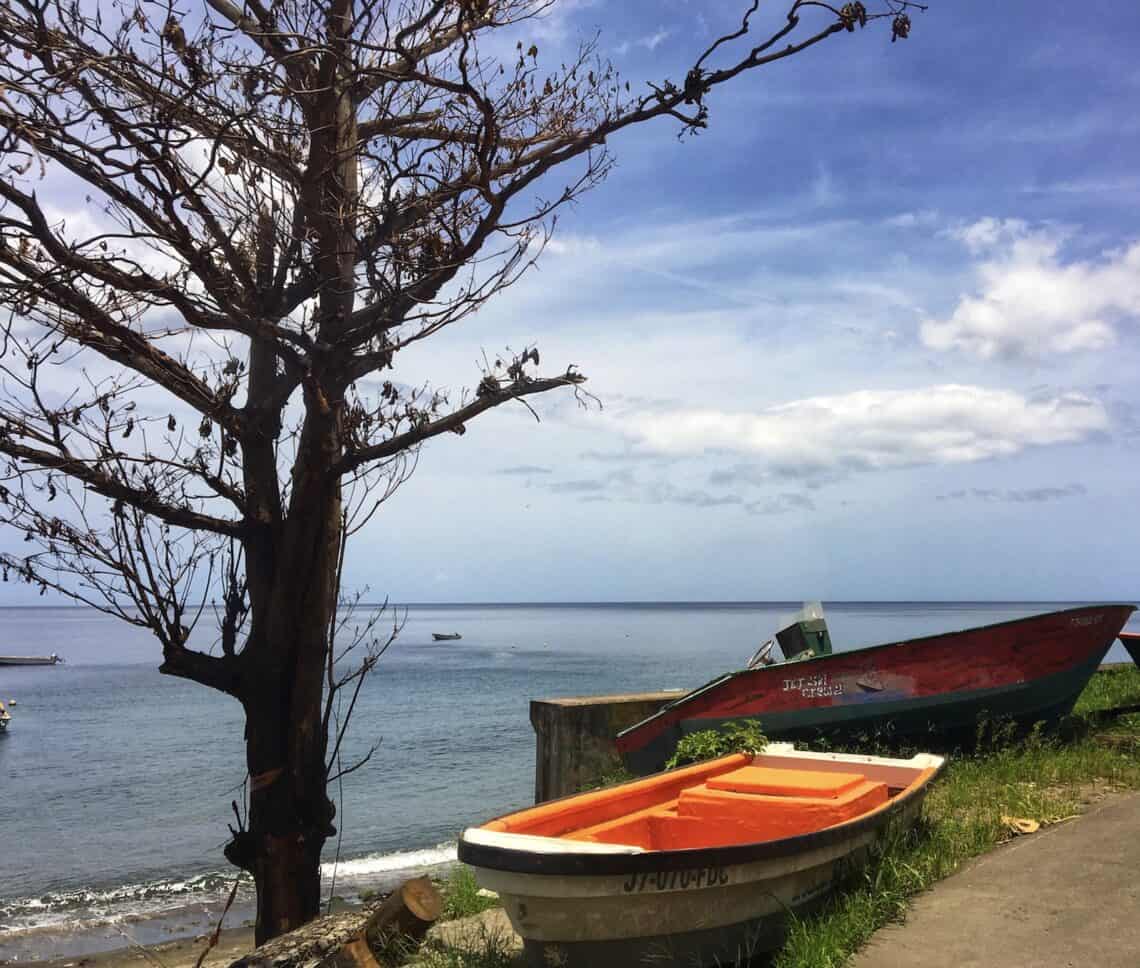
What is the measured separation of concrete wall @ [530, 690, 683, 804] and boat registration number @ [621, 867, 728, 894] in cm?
574

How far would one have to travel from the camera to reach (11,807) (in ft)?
74.5

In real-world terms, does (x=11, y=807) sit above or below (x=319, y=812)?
below

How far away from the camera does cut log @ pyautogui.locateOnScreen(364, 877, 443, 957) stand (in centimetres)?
594

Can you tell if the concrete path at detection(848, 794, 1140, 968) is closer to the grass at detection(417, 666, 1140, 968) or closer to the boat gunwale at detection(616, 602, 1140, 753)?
the grass at detection(417, 666, 1140, 968)

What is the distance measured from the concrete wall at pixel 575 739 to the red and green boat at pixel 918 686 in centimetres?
76

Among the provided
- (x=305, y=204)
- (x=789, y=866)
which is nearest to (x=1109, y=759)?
(x=789, y=866)

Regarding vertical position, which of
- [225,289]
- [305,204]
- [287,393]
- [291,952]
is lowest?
[291,952]

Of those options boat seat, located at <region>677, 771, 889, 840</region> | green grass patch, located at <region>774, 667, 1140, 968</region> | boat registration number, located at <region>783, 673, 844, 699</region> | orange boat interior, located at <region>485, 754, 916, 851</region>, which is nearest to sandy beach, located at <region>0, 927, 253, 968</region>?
boat registration number, located at <region>783, 673, 844, 699</region>

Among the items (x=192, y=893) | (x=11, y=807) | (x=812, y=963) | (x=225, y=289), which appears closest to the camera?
(x=812, y=963)

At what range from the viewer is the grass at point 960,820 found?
5.25 metres

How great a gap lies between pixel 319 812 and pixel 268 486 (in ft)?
7.19

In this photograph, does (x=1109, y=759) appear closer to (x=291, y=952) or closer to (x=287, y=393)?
(x=291, y=952)

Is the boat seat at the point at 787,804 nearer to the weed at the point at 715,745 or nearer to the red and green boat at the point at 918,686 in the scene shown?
the weed at the point at 715,745

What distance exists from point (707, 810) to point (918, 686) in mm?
4174
